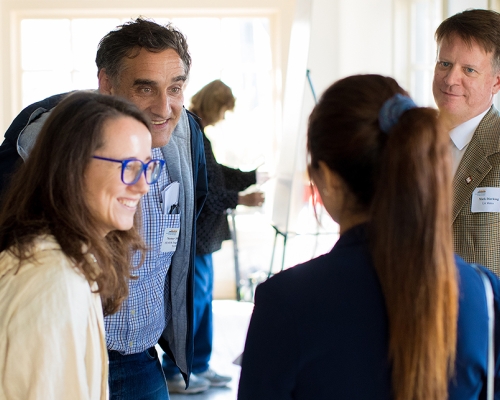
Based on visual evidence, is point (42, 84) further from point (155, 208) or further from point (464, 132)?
point (464, 132)

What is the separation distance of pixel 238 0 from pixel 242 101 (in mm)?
960

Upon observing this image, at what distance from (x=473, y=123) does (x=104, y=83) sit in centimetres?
116

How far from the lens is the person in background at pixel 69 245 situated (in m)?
1.12

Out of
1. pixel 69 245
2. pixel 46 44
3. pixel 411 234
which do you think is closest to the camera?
pixel 411 234

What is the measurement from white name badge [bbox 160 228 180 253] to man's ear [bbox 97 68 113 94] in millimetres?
461

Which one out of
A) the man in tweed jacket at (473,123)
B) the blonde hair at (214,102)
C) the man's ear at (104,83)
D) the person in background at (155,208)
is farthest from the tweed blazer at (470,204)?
the blonde hair at (214,102)

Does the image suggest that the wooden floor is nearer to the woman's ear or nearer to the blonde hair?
the blonde hair

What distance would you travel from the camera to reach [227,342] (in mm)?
4973

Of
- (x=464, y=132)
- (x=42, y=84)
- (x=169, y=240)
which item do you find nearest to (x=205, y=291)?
(x=169, y=240)

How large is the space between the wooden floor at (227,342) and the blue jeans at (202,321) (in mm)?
168

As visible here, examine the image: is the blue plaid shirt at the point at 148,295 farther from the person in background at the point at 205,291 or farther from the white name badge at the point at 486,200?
the person in background at the point at 205,291

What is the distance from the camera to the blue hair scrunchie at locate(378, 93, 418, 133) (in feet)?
3.28

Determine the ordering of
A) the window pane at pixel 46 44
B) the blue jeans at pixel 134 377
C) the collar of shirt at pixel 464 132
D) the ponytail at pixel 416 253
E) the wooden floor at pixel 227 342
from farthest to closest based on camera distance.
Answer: the window pane at pixel 46 44
the wooden floor at pixel 227 342
the collar of shirt at pixel 464 132
the blue jeans at pixel 134 377
the ponytail at pixel 416 253

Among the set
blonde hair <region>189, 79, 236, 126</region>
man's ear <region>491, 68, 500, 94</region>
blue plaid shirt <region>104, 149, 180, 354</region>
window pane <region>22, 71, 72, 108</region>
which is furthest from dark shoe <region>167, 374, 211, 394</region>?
window pane <region>22, 71, 72, 108</region>
